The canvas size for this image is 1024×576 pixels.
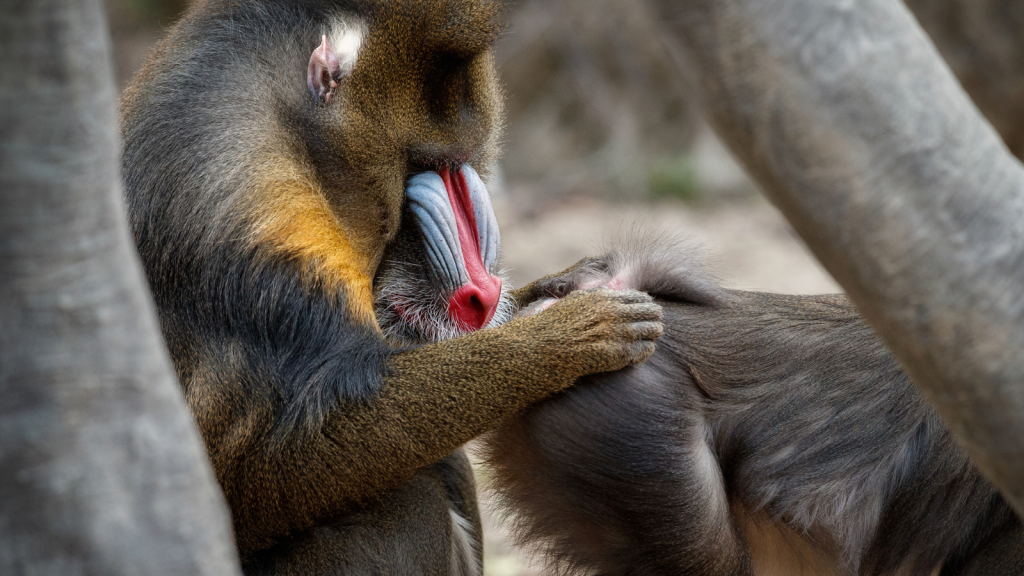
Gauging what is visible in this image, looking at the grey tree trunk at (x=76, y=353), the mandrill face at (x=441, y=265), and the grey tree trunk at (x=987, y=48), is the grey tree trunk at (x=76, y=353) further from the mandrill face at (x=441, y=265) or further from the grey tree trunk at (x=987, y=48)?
the grey tree trunk at (x=987, y=48)

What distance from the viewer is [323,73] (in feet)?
8.51

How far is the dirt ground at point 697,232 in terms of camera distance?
6.61m

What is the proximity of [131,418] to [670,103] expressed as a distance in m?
10.1

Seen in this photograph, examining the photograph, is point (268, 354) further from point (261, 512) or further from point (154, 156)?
point (154, 156)

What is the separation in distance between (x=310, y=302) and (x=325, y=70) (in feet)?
2.18

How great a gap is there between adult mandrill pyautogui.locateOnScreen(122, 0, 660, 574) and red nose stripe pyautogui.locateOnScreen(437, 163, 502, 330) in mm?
195

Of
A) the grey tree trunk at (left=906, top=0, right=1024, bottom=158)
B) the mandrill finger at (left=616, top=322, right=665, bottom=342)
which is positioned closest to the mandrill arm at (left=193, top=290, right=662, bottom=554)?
the mandrill finger at (left=616, top=322, right=665, bottom=342)

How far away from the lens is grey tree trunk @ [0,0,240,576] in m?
1.18

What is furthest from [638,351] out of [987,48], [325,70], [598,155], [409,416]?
[598,155]

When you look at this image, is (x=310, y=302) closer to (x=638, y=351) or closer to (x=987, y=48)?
(x=638, y=351)

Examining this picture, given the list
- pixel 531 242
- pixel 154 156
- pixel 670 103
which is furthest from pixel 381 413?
pixel 670 103

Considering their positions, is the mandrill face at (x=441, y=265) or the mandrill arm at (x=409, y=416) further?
the mandrill face at (x=441, y=265)

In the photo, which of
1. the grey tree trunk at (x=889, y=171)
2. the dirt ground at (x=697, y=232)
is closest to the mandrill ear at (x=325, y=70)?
the grey tree trunk at (x=889, y=171)

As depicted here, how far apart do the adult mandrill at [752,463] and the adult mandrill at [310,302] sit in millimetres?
140
